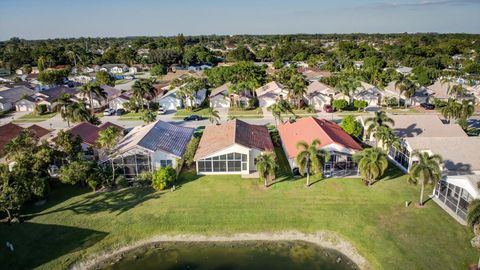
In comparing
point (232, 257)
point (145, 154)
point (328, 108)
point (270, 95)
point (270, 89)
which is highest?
point (270, 89)

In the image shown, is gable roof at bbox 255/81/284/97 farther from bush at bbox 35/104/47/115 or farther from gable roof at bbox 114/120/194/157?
bush at bbox 35/104/47/115

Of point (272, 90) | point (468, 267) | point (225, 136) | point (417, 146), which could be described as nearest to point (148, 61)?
point (272, 90)

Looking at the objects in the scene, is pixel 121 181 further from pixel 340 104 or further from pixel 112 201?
pixel 340 104

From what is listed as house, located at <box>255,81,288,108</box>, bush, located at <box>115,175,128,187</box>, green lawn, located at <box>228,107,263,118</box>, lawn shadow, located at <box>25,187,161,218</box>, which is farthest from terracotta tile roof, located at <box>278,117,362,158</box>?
house, located at <box>255,81,288,108</box>

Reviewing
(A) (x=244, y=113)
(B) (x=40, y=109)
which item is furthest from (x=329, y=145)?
(B) (x=40, y=109)

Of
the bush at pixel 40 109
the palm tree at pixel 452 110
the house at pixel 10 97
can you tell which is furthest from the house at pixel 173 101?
the palm tree at pixel 452 110

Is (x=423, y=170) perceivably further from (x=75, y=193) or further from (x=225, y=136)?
(x=75, y=193)
